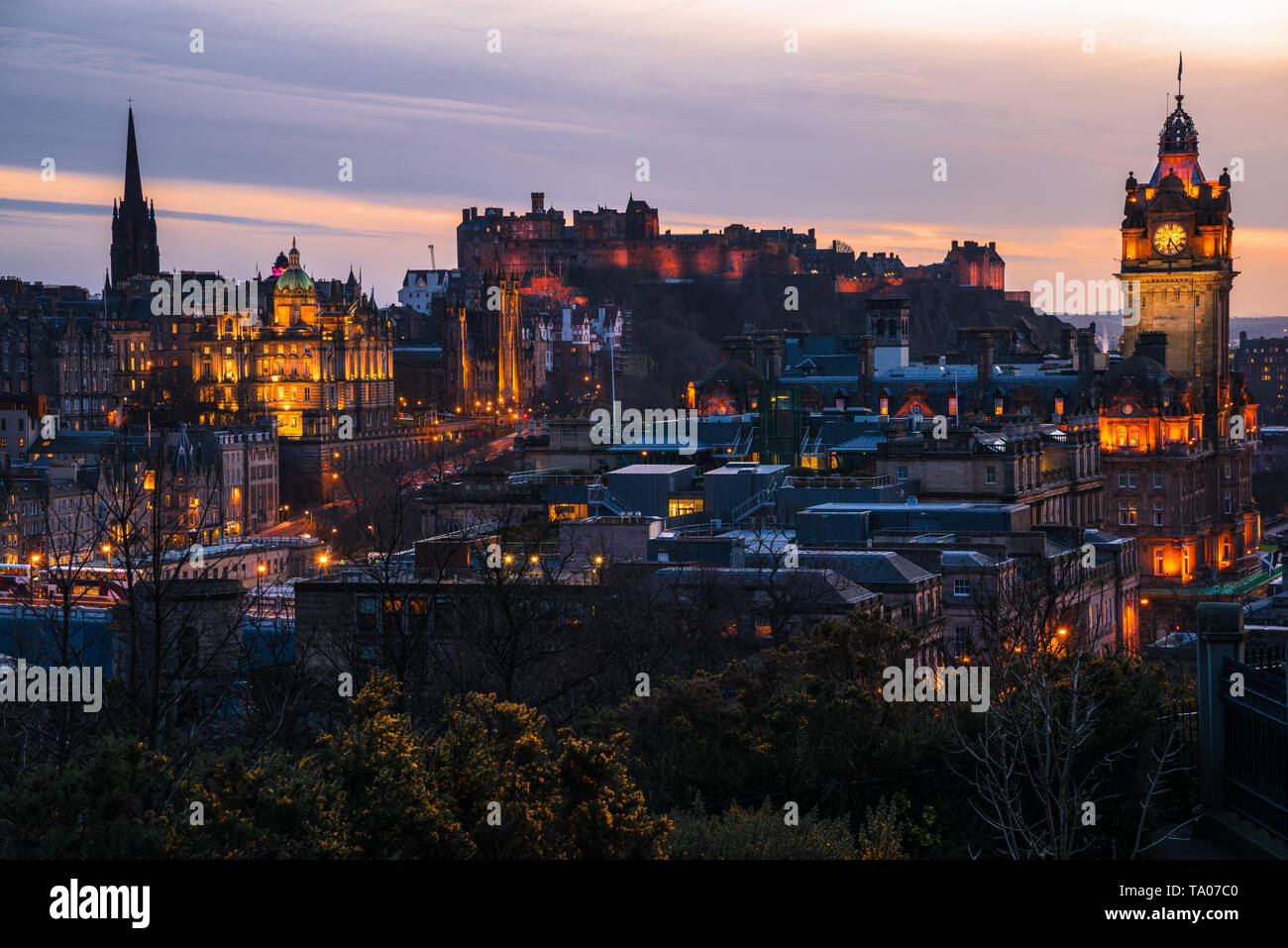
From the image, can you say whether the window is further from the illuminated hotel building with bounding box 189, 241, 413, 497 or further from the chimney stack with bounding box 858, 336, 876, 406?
the illuminated hotel building with bounding box 189, 241, 413, 497

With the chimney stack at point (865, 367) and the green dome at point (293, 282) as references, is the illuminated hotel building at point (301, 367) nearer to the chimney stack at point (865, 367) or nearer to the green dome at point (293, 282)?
the green dome at point (293, 282)

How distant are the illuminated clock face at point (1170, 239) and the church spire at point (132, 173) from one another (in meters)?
86.3

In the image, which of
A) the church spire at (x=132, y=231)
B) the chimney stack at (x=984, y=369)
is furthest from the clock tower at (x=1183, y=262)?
the church spire at (x=132, y=231)

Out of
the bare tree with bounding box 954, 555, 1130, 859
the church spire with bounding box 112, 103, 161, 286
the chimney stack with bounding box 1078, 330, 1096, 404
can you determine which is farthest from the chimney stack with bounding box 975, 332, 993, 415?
the church spire with bounding box 112, 103, 161, 286

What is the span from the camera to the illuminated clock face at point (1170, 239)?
247 ft

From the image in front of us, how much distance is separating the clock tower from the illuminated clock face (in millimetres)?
37

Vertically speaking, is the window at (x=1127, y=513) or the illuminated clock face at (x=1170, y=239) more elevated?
the illuminated clock face at (x=1170, y=239)

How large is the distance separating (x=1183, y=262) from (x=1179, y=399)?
7385mm

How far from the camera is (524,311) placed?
160 meters

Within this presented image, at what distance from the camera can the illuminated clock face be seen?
75375mm
